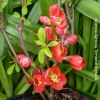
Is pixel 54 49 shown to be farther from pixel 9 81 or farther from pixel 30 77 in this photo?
pixel 9 81

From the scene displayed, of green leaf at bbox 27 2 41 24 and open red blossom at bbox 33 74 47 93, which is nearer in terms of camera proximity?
open red blossom at bbox 33 74 47 93

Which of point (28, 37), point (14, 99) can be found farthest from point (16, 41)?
point (14, 99)

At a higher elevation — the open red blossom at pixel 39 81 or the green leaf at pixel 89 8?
the green leaf at pixel 89 8

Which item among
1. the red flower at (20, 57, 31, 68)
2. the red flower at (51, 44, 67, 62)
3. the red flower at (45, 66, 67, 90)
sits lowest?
the red flower at (45, 66, 67, 90)

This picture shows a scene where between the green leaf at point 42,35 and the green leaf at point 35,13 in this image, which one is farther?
the green leaf at point 35,13

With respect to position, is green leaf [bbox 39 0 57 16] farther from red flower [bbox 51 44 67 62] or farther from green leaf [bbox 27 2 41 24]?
red flower [bbox 51 44 67 62]

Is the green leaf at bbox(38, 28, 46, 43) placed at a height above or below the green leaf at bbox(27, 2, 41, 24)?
above

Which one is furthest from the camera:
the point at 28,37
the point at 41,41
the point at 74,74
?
the point at 74,74

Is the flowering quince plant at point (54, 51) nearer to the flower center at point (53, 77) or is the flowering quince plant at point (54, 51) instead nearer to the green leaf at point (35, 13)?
the flower center at point (53, 77)

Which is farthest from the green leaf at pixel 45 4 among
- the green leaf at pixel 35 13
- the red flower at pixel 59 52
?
the red flower at pixel 59 52

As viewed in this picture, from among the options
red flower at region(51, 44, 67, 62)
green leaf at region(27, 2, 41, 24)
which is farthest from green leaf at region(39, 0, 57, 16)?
red flower at region(51, 44, 67, 62)

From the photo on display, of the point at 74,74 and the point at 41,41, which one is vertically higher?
the point at 41,41
